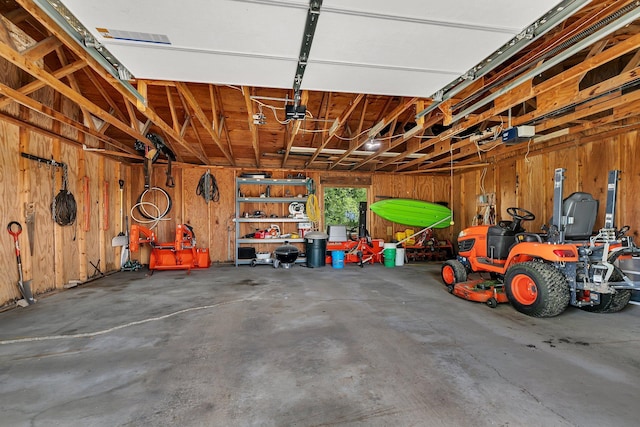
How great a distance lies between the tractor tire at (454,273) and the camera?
4.70 m

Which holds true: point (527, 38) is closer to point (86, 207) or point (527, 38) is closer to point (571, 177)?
point (571, 177)

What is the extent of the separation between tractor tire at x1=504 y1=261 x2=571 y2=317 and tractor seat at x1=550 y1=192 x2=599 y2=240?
534mm

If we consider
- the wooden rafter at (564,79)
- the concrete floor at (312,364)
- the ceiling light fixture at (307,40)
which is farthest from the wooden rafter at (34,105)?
the wooden rafter at (564,79)

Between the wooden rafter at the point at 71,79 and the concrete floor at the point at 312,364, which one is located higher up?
the wooden rafter at the point at 71,79

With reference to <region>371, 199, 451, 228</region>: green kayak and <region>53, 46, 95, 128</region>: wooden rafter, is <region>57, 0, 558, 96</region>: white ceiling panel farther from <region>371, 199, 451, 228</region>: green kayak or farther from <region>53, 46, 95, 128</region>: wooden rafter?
<region>371, 199, 451, 228</region>: green kayak

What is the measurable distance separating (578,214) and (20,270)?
23.1ft

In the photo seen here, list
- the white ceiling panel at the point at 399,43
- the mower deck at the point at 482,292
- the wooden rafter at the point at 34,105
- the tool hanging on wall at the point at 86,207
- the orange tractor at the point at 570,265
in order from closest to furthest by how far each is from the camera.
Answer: the white ceiling panel at the point at 399,43 → the wooden rafter at the point at 34,105 → the orange tractor at the point at 570,265 → the mower deck at the point at 482,292 → the tool hanging on wall at the point at 86,207

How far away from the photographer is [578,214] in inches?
135

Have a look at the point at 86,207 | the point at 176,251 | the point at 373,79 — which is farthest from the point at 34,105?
the point at 373,79

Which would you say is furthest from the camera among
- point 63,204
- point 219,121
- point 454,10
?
point 219,121

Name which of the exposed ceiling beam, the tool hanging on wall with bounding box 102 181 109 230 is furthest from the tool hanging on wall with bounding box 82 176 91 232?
the exposed ceiling beam

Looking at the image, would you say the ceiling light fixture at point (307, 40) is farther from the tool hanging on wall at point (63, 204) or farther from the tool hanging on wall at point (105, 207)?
the tool hanging on wall at point (105, 207)

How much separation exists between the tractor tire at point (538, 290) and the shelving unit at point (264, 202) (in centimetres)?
473

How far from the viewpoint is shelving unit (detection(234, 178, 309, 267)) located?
23.7 feet
